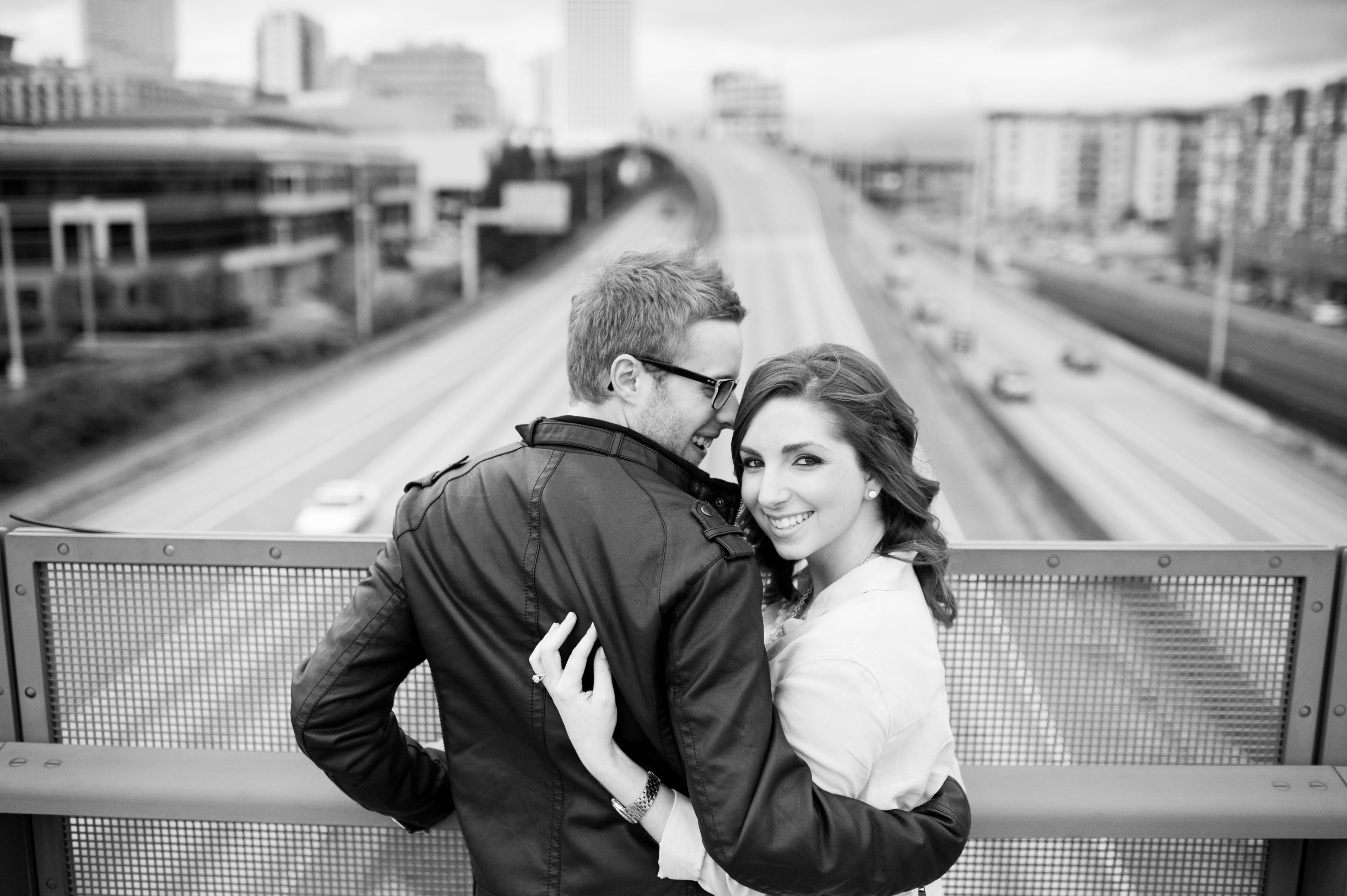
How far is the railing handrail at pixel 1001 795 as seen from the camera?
1.24 m

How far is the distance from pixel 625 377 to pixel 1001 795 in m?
0.69

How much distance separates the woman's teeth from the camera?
0.96m

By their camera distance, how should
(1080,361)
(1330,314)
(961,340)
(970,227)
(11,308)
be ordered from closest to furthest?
(11,308)
(1330,314)
(961,340)
(1080,361)
(970,227)

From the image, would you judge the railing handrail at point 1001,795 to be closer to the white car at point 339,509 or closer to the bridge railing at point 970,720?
the bridge railing at point 970,720

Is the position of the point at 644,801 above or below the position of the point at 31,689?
above

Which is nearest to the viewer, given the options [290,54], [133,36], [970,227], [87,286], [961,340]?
[961,340]

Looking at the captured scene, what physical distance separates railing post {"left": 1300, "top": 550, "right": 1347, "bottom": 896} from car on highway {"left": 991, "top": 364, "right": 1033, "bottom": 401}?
17504mm

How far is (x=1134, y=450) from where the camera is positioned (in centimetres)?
1720

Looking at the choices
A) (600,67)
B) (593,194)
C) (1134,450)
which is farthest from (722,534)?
(600,67)

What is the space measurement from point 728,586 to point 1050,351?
85.3ft

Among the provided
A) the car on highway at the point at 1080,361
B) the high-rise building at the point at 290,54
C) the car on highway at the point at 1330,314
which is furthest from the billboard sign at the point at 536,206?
the car on highway at the point at 1330,314

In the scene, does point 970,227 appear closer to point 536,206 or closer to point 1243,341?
point 1243,341

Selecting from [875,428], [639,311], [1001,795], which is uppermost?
[639,311]

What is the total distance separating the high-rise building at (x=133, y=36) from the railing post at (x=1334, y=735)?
22505mm
